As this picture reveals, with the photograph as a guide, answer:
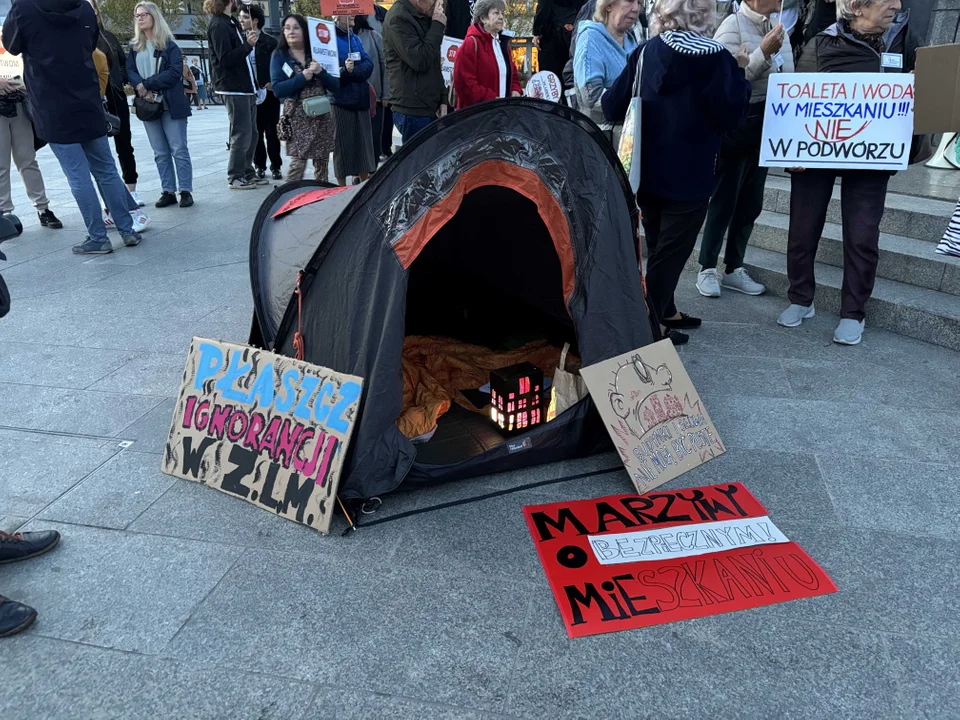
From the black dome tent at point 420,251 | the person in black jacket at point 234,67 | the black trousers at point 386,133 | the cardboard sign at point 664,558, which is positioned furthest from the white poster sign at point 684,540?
the black trousers at point 386,133

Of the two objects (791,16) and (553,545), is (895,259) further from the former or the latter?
(553,545)

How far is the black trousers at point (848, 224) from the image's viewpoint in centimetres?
377

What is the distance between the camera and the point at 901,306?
4074 millimetres

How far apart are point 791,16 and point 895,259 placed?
5.81 feet

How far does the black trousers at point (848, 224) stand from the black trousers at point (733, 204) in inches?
16.3

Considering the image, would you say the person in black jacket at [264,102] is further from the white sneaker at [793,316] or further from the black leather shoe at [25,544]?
the black leather shoe at [25,544]

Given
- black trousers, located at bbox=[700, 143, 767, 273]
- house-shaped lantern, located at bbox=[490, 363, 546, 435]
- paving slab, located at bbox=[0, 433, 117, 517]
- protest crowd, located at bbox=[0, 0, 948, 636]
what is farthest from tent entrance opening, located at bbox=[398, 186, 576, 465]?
paving slab, located at bbox=[0, 433, 117, 517]

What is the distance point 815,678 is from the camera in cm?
188

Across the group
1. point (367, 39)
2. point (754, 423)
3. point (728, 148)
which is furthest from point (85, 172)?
point (754, 423)

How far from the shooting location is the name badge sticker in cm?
358

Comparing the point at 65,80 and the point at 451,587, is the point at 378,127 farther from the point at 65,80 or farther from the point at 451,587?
the point at 451,587

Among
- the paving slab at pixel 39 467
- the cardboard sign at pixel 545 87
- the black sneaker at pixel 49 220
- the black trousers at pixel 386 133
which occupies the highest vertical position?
the cardboard sign at pixel 545 87

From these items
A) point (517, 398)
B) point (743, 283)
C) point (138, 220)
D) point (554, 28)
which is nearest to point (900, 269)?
point (743, 283)

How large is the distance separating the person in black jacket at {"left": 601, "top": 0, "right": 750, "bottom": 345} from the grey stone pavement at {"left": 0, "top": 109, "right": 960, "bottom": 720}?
2.35ft
